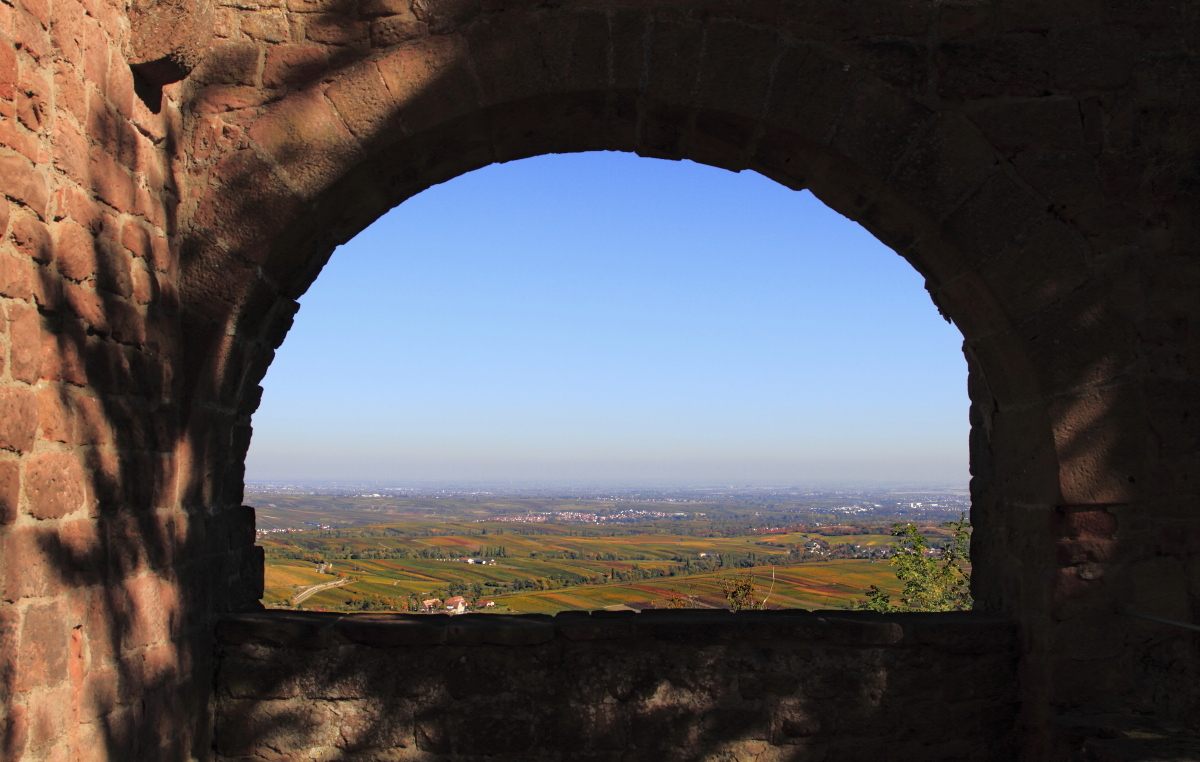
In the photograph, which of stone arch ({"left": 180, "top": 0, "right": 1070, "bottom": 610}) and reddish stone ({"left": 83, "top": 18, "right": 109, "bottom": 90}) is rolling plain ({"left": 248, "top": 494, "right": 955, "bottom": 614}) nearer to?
stone arch ({"left": 180, "top": 0, "right": 1070, "bottom": 610})

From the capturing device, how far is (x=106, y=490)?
7.68ft

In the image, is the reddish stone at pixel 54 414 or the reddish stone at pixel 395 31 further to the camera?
the reddish stone at pixel 395 31

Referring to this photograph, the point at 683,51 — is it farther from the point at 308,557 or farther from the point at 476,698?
the point at 308,557

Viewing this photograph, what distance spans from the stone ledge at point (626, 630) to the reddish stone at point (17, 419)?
1123mm

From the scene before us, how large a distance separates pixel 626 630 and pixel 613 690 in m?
0.23

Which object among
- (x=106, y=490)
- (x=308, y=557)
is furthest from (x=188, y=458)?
(x=308, y=557)

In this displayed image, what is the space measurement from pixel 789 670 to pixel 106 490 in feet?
7.89

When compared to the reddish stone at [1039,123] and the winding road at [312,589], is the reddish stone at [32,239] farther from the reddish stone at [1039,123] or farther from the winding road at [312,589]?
the winding road at [312,589]

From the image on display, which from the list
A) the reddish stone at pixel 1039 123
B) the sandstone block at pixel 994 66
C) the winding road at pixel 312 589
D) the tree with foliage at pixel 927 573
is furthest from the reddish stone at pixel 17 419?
the winding road at pixel 312 589

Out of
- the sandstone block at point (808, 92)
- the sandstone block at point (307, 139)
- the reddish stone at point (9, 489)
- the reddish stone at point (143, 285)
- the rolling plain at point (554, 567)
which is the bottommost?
the rolling plain at point (554, 567)

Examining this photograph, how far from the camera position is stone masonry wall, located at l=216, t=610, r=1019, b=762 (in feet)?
9.27

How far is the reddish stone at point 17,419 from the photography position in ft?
6.42

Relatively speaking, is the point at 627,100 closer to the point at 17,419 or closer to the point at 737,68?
the point at 737,68

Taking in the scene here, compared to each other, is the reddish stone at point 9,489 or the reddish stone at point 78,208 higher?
the reddish stone at point 78,208
